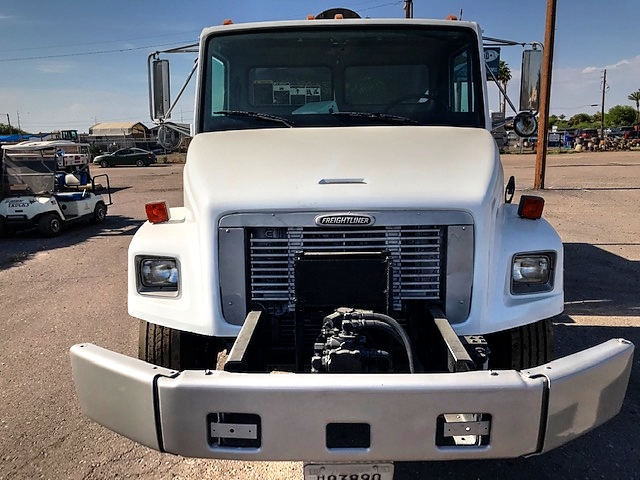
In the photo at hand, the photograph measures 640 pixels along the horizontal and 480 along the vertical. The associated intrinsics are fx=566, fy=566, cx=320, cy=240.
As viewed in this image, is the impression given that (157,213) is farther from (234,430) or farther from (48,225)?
(48,225)

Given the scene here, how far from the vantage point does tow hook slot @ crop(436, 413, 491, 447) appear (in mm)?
2295

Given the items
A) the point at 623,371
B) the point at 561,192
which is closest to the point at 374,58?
the point at 623,371

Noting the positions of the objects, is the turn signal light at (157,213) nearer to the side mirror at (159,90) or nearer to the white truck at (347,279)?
the white truck at (347,279)

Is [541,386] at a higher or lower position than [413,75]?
lower

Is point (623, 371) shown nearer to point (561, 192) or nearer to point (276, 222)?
point (276, 222)

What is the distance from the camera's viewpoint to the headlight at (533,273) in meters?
3.16

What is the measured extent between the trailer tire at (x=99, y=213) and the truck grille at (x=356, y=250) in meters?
12.1

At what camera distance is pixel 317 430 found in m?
2.26

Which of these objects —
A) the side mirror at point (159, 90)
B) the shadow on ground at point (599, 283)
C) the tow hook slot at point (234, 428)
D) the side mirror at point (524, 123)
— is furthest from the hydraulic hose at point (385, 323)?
the shadow on ground at point (599, 283)

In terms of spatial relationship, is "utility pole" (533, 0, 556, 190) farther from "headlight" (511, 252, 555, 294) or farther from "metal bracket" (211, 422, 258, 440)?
"metal bracket" (211, 422, 258, 440)

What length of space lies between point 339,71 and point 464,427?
2.84 m

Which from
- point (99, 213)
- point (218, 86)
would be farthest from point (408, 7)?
point (218, 86)

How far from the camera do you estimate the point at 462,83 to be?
13.9ft

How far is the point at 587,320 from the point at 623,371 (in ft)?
11.4
